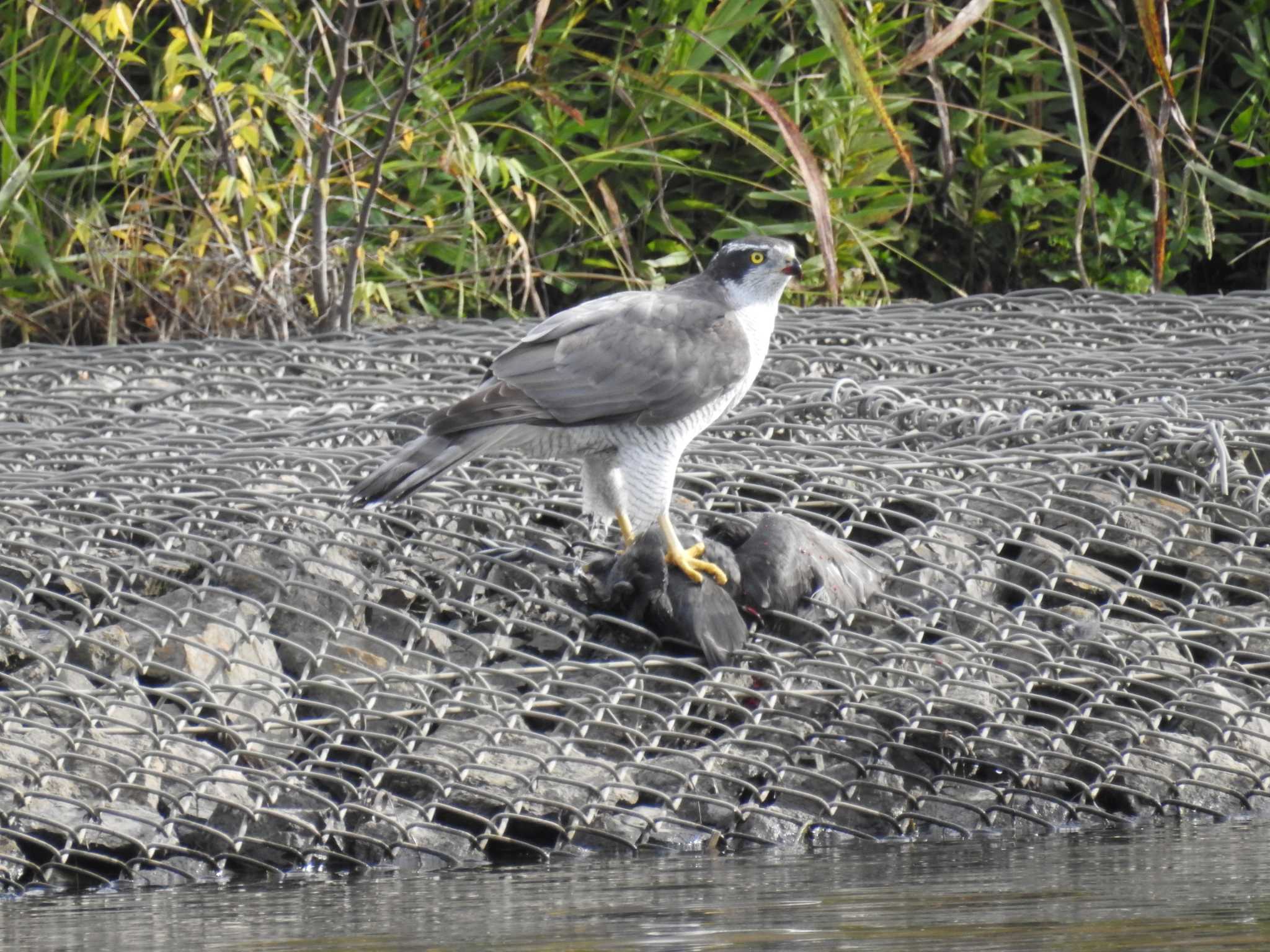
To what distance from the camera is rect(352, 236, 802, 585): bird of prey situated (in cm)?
387

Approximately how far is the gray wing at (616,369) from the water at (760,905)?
1.14m

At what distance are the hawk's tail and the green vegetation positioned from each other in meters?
2.18

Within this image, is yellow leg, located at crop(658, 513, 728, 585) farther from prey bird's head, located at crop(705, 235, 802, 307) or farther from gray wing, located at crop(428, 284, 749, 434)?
prey bird's head, located at crop(705, 235, 802, 307)

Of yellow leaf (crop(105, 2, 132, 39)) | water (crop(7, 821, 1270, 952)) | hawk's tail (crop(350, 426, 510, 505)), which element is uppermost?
yellow leaf (crop(105, 2, 132, 39))

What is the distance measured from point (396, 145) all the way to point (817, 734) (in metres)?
3.48

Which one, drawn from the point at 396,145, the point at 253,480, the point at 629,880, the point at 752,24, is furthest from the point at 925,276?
the point at 629,880

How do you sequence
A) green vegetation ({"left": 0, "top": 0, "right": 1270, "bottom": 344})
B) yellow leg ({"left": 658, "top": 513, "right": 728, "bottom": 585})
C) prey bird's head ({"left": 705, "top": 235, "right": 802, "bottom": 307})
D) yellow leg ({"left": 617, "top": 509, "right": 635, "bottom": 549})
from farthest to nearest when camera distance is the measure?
green vegetation ({"left": 0, "top": 0, "right": 1270, "bottom": 344}) < prey bird's head ({"left": 705, "top": 235, "right": 802, "bottom": 307}) < yellow leg ({"left": 617, "top": 509, "right": 635, "bottom": 549}) < yellow leg ({"left": 658, "top": 513, "right": 728, "bottom": 585})

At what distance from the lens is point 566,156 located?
7.30m

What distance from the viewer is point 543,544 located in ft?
13.8

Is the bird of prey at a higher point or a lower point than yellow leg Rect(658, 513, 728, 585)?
higher

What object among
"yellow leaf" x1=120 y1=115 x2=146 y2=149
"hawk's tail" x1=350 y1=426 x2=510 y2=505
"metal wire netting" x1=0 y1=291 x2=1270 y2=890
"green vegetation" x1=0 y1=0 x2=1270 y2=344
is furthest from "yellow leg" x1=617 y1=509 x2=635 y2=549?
"yellow leaf" x1=120 y1=115 x2=146 y2=149

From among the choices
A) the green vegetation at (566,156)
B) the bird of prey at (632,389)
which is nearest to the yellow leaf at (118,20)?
the green vegetation at (566,156)

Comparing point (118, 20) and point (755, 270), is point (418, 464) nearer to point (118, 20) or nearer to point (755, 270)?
point (755, 270)

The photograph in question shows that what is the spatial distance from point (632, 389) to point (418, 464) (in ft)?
1.77
